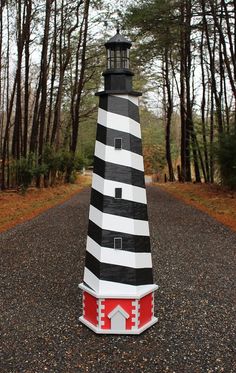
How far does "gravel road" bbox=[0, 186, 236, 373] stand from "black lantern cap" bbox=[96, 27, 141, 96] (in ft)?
8.51

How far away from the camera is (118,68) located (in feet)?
12.6

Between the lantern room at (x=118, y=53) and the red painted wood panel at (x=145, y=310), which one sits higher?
the lantern room at (x=118, y=53)

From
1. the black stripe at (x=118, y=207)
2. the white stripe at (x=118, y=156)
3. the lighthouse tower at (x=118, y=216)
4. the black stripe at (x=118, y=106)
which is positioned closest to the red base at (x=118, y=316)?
the lighthouse tower at (x=118, y=216)

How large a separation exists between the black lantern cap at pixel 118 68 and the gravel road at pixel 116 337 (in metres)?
2.59

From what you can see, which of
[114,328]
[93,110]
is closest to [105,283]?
[114,328]

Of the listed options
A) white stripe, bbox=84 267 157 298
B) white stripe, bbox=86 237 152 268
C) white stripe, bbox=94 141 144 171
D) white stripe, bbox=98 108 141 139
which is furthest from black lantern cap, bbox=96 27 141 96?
white stripe, bbox=84 267 157 298

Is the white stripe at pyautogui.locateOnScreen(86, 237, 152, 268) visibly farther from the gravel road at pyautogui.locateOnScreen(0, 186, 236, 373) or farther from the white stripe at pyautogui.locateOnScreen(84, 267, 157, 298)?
the gravel road at pyautogui.locateOnScreen(0, 186, 236, 373)

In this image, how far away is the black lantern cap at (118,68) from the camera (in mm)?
3828

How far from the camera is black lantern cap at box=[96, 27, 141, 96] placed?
383 cm

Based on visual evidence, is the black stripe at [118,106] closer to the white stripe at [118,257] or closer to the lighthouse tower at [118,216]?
the lighthouse tower at [118,216]

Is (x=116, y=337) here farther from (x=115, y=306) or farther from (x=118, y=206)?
(x=118, y=206)

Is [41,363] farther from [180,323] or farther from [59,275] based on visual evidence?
[59,275]

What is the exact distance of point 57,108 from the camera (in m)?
24.2

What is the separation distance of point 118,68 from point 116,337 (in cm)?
284
